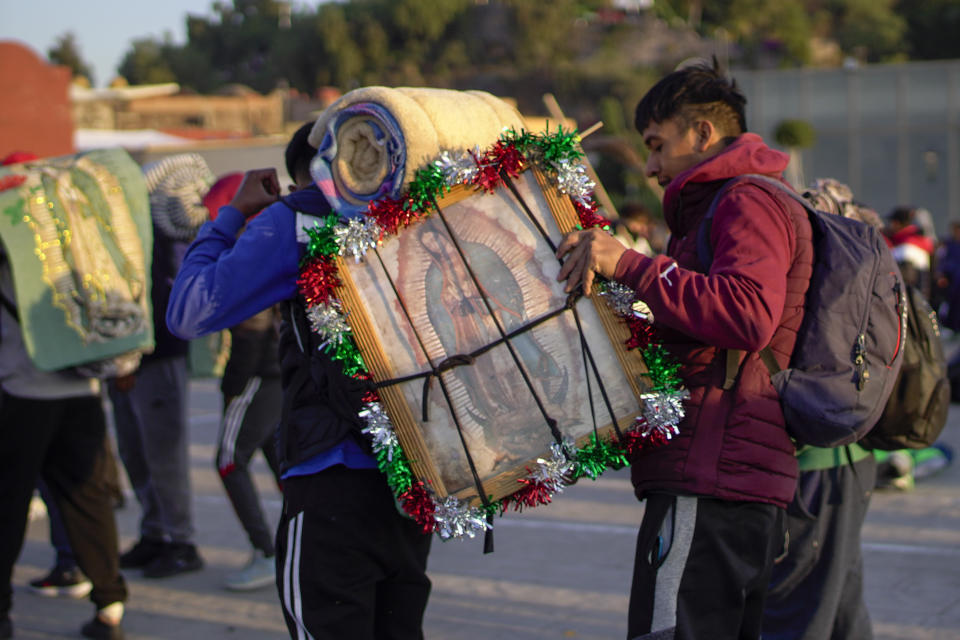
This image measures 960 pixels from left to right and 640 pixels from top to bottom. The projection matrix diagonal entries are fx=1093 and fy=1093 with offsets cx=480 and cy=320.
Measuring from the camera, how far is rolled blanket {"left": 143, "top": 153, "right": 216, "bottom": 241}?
525 cm

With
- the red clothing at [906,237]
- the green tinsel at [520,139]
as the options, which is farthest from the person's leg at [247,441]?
the red clothing at [906,237]

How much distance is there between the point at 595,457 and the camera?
98.7 inches

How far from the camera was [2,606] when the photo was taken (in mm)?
4609

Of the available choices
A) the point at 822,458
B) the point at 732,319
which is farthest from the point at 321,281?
the point at 822,458

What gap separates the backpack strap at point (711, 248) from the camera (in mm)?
2570

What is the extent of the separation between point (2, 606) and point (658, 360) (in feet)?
11.1

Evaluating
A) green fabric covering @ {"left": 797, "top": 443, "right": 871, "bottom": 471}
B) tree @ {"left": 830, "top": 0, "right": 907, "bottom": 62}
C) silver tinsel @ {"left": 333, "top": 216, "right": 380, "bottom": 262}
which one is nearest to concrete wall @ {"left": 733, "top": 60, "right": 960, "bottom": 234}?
green fabric covering @ {"left": 797, "top": 443, "right": 871, "bottom": 471}

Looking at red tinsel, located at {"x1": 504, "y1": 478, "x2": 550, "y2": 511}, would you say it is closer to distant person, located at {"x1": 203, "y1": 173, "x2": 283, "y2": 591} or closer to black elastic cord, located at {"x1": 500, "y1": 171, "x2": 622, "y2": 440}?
black elastic cord, located at {"x1": 500, "y1": 171, "x2": 622, "y2": 440}

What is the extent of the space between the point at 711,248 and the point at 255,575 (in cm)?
343

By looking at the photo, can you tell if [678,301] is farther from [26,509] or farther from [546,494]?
[26,509]

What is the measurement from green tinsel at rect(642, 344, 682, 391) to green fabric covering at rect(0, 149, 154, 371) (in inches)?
108

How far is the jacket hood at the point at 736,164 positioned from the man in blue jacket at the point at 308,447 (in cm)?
91

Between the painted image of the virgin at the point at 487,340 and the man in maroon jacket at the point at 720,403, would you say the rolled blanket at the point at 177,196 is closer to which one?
the painted image of the virgin at the point at 487,340

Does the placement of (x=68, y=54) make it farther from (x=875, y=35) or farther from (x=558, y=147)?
(x=558, y=147)
